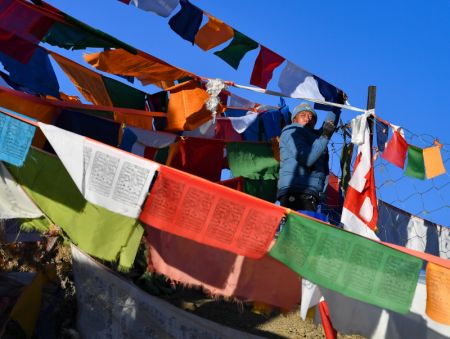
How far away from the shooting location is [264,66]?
5051 millimetres

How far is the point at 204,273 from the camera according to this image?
11.4ft

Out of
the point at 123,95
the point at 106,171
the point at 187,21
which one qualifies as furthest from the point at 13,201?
the point at 187,21

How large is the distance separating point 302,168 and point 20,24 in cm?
242

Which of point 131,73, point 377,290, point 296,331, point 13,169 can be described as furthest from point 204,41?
point 296,331

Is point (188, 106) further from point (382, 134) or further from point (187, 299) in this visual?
point (187, 299)

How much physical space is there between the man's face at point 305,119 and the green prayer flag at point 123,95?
165cm

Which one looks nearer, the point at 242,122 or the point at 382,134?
the point at 382,134

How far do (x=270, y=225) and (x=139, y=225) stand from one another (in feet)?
2.86

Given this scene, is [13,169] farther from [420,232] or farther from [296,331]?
[420,232]

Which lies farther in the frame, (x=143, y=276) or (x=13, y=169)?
(x=143, y=276)

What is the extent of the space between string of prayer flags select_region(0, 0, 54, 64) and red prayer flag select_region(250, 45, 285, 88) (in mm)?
2065

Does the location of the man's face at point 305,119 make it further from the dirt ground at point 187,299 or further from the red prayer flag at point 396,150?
the dirt ground at point 187,299

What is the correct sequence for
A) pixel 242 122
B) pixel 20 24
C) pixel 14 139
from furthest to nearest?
pixel 242 122 → pixel 20 24 → pixel 14 139

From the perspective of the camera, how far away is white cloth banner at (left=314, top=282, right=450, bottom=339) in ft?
13.1
